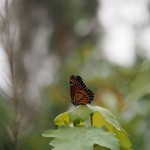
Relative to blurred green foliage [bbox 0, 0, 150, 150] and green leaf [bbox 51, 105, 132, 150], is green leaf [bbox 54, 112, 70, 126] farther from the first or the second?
blurred green foliage [bbox 0, 0, 150, 150]

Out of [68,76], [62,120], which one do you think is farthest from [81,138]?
[68,76]

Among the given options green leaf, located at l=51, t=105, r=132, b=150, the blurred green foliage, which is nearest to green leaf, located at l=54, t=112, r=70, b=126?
green leaf, located at l=51, t=105, r=132, b=150

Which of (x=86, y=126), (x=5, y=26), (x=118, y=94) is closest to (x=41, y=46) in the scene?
(x=118, y=94)

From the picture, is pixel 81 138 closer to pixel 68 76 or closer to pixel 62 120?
pixel 62 120

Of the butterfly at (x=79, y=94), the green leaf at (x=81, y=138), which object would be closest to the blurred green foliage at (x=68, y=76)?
the butterfly at (x=79, y=94)

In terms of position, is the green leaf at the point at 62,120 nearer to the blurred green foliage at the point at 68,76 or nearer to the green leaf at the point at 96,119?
the green leaf at the point at 96,119
